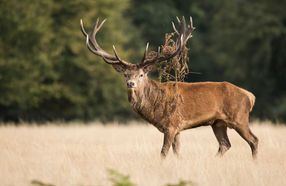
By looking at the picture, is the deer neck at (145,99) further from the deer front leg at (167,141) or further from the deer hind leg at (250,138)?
the deer hind leg at (250,138)

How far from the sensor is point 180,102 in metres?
7.19

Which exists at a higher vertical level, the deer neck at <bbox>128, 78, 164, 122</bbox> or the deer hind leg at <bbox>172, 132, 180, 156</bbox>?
the deer neck at <bbox>128, 78, 164, 122</bbox>

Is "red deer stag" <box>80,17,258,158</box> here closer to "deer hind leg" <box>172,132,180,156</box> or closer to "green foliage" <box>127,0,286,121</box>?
"deer hind leg" <box>172,132,180,156</box>

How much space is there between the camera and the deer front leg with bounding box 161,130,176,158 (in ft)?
22.3

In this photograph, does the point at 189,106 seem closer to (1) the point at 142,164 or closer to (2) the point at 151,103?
(2) the point at 151,103

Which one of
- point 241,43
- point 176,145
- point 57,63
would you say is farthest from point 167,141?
point 241,43

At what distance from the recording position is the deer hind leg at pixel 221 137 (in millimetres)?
7473

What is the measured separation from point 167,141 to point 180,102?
2.30 ft

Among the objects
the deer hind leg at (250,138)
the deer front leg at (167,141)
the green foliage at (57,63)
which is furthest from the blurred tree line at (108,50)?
the deer hind leg at (250,138)

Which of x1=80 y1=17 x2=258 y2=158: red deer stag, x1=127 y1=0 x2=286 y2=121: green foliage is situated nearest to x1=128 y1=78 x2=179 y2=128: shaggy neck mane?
x1=80 y1=17 x2=258 y2=158: red deer stag

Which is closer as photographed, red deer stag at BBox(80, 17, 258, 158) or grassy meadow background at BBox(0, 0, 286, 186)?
red deer stag at BBox(80, 17, 258, 158)

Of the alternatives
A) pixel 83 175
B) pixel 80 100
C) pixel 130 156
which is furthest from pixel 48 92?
pixel 83 175

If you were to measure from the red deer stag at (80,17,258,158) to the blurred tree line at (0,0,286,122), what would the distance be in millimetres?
12879

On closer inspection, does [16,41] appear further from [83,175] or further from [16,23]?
[83,175]
